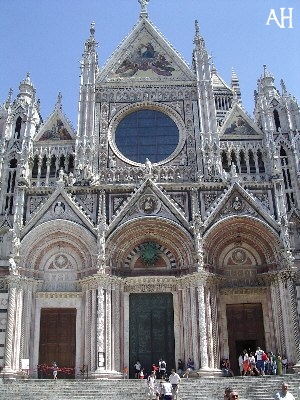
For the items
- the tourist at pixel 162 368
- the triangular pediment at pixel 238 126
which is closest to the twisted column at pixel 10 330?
the tourist at pixel 162 368

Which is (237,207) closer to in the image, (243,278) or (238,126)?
(243,278)

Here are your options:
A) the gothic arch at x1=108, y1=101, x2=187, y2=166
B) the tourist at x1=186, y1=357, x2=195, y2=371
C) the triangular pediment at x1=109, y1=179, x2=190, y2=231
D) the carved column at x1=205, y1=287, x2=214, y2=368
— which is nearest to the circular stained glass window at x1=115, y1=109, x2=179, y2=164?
the gothic arch at x1=108, y1=101, x2=187, y2=166

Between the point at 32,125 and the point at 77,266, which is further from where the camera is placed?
the point at 32,125

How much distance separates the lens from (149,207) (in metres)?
21.4

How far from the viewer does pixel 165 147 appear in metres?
23.7

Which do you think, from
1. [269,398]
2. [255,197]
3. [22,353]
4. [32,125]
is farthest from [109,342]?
[32,125]

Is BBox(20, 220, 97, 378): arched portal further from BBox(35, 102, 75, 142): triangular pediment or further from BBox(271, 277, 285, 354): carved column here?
BBox(271, 277, 285, 354): carved column

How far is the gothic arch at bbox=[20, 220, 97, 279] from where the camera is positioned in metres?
20.8

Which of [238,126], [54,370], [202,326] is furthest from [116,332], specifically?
[238,126]

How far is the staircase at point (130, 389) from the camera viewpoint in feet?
50.5

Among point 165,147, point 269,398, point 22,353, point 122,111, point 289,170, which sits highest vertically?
point 122,111

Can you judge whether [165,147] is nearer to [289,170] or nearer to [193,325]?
[289,170]

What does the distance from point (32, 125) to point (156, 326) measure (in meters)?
10.9

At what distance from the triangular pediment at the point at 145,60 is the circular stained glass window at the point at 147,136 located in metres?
2.08
